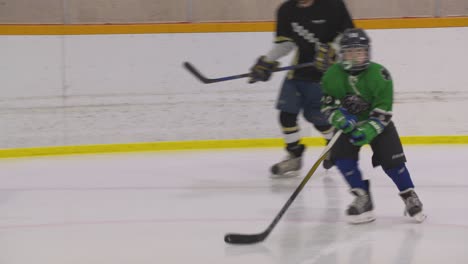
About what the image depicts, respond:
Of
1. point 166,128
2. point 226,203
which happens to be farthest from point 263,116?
point 226,203

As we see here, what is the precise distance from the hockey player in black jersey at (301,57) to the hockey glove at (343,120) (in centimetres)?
82

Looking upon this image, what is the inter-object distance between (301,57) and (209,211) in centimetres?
101

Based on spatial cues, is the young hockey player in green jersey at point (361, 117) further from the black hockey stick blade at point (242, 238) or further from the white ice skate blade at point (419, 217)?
the black hockey stick blade at point (242, 238)

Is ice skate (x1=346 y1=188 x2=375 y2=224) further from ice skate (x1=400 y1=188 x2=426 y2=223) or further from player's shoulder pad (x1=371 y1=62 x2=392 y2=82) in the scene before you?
player's shoulder pad (x1=371 y1=62 x2=392 y2=82)

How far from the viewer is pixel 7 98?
520cm

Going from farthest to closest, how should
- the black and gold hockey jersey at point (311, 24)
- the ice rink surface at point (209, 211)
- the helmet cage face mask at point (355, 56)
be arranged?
the black and gold hockey jersey at point (311, 24) < the helmet cage face mask at point (355, 56) < the ice rink surface at point (209, 211)

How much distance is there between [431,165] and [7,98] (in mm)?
2420

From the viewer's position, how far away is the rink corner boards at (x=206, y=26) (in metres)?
5.30

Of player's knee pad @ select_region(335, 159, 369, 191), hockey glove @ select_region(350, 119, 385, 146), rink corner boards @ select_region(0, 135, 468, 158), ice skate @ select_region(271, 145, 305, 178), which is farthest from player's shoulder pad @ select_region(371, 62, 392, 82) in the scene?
rink corner boards @ select_region(0, 135, 468, 158)

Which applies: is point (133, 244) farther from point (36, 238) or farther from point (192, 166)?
point (192, 166)

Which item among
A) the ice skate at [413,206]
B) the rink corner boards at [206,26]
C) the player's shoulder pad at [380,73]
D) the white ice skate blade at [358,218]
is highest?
the player's shoulder pad at [380,73]

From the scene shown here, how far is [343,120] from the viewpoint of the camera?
3.49 m

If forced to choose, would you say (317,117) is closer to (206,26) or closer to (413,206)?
(413,206)

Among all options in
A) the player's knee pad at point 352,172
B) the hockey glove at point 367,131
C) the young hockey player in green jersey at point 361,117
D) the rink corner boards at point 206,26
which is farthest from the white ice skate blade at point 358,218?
the rink corner boards at point 206,26
